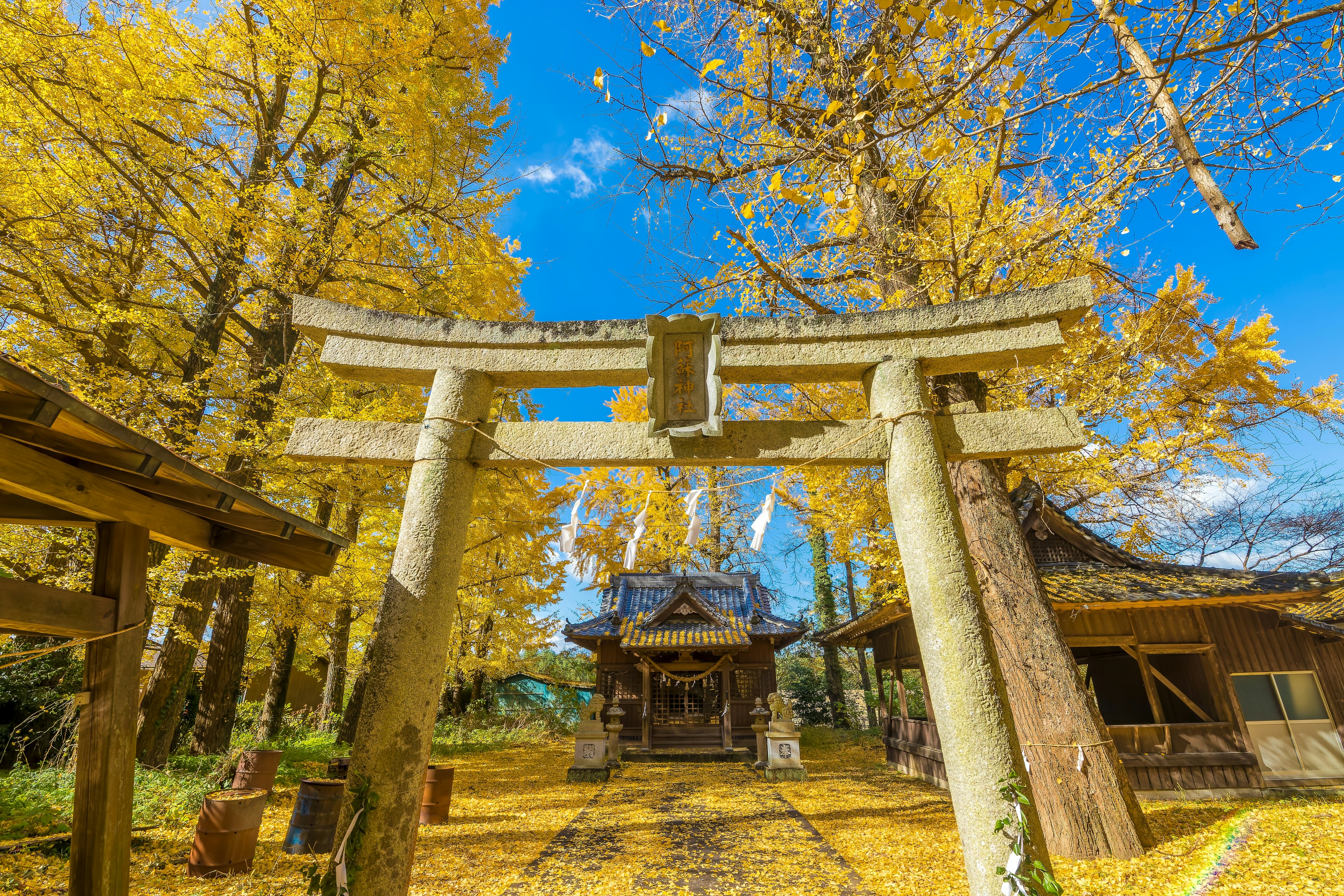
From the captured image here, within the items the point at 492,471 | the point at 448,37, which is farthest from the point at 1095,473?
the point at 448,37

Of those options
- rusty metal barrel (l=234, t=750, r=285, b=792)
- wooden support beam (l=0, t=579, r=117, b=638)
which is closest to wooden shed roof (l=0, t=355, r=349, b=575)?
wooden support beam (l=0, t=579, r=117, b=638)

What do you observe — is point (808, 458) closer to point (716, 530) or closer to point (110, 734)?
point (110, 734)

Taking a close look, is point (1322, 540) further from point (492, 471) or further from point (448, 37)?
point (448, 37)

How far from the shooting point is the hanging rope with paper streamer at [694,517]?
4.24 meters

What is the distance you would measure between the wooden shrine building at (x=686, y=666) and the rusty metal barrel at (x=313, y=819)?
28.5ft

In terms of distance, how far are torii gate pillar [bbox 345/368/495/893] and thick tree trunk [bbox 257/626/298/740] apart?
940 centimetres

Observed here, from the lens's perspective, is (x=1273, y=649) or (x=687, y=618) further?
(x=687, y=618)

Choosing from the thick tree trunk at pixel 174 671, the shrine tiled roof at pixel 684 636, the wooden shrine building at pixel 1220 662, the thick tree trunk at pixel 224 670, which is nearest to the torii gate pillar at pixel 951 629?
the wooden shrine building at pixel 1220 662

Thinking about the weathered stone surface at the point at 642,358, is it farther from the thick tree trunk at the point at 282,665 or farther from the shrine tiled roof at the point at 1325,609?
the shrine tiled roof at the point at 1325,609

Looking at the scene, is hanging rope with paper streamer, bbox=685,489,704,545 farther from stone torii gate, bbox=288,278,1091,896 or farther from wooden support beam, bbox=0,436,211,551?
wooden support beam, bbox=0,436,211,551

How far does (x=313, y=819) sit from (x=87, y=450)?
4.70 meters

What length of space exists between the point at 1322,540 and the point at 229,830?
23.4 metres

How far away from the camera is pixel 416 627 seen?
334 cm

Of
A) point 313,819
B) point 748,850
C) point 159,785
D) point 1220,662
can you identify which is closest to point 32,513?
point 313,819
